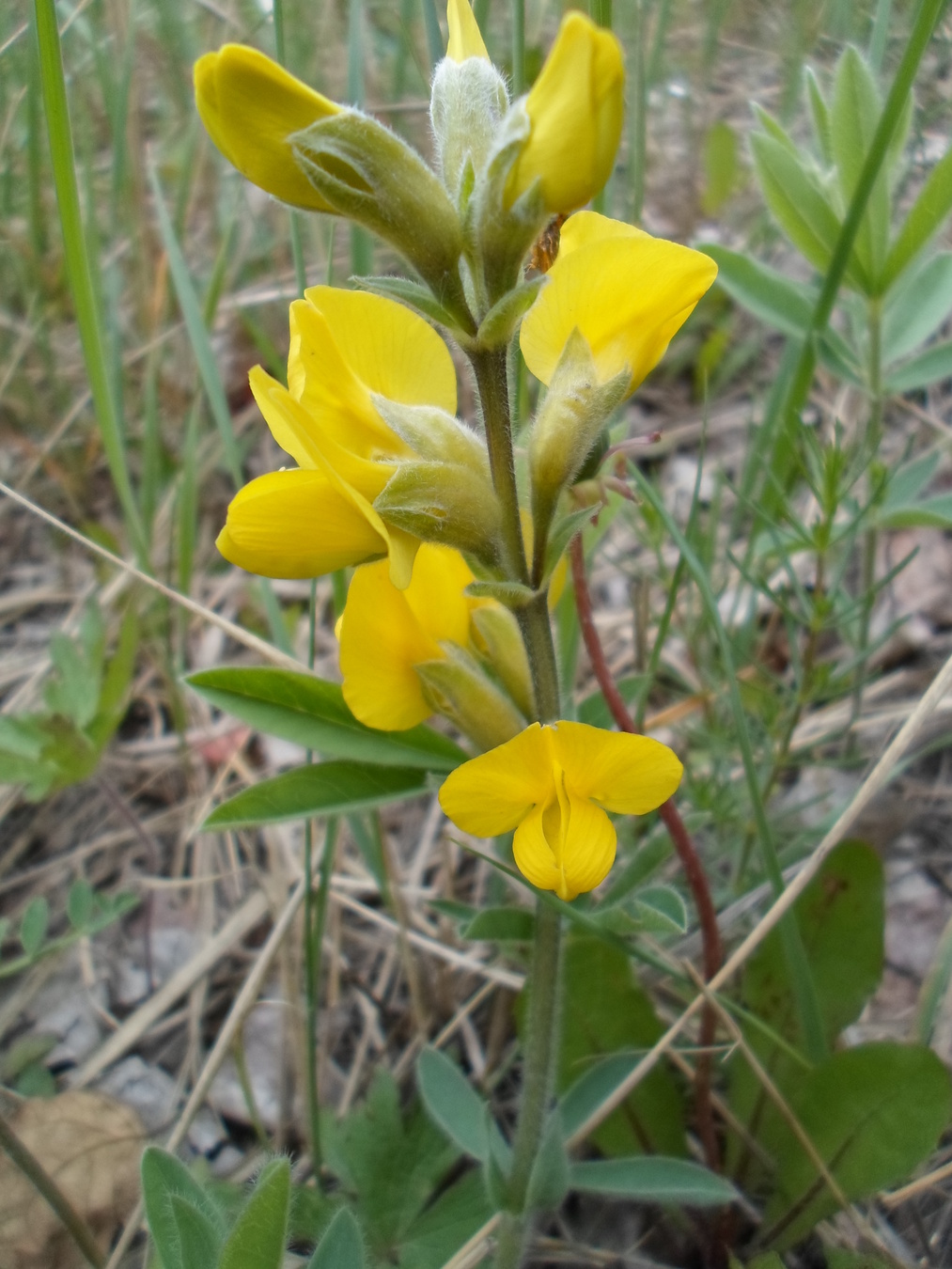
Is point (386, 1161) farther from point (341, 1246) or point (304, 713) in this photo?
point (304, 713)

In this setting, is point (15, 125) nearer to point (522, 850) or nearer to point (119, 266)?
point (119, 266)

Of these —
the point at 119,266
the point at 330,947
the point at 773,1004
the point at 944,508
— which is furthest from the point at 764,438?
the point at 119,266

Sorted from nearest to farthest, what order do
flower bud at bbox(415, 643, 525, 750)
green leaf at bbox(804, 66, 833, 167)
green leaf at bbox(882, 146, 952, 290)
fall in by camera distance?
flower bud at bbox(415, 643, 525, 750) < green leaf at bbox(882, 146, 952, 290) < green leaf at bbox(804, 66, 833, 167)

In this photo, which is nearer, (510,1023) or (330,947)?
(510,1023)

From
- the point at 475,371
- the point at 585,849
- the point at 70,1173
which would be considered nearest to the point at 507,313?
the point at 475,371

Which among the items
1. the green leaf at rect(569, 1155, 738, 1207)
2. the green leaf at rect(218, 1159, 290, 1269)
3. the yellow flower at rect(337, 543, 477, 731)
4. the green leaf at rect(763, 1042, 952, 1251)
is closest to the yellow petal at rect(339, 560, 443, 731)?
the yellow flower at rect(337, 543, 477, 731)

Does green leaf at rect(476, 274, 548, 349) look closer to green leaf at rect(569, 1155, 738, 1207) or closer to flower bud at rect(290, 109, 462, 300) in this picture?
flower bud at rect(290, 109, 462, 300)
